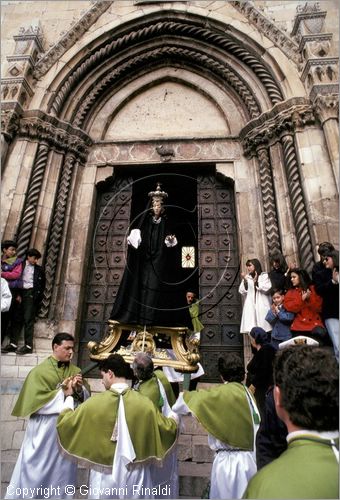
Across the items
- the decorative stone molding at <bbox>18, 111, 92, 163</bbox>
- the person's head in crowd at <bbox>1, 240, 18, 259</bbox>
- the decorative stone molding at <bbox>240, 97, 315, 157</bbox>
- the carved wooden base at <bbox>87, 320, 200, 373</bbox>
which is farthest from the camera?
the decorative stone molding at <bbox>18, 111, 92, 163</bbox>

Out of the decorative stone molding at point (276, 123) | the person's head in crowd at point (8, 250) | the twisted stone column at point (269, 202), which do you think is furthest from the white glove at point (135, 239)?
the decorative stone molding at point (276, 123)

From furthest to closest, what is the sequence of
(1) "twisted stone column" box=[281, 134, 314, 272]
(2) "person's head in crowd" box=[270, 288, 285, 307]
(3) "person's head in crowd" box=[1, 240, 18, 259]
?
(1) "twisted stone column" box=[281, 134, 314, 272], (3) "person's head in crowd" box=[1, 240, 18, 259], (2) "person's head in crowd" box=[270, 288, 285, 307]

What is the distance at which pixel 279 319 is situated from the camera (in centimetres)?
476

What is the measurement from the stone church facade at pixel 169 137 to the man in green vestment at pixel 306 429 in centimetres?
443

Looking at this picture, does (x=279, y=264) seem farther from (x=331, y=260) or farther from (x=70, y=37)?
(x=70, y=37)

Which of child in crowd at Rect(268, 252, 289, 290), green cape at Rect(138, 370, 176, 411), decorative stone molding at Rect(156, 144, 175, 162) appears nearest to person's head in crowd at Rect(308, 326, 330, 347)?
child in crowd at Rect(268, 252, 289, 290)

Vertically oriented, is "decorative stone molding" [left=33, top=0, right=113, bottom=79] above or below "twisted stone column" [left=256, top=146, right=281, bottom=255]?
above

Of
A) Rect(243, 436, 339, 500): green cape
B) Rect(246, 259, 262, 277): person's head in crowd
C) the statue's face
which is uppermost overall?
the statue's face

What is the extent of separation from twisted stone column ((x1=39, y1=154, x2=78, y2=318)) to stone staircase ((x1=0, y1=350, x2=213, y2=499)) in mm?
1052

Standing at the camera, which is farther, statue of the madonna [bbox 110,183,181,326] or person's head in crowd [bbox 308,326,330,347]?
statue of the madonna [bbox 110,183,181,326]

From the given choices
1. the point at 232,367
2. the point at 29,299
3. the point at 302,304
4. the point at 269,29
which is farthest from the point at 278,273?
the point at 269,29

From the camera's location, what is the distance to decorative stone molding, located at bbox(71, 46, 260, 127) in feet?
24.8

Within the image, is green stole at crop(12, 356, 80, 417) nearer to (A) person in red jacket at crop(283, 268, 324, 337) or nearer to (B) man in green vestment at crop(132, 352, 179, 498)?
(B) man in green vestment at crop(132, 352, 179, 498)

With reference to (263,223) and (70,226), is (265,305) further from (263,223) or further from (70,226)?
(70,226)
